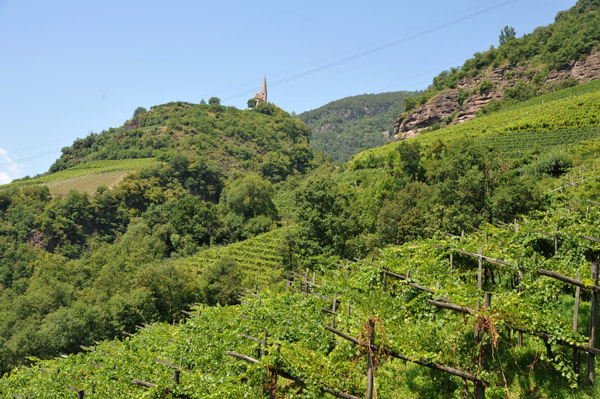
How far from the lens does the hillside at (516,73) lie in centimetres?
7256

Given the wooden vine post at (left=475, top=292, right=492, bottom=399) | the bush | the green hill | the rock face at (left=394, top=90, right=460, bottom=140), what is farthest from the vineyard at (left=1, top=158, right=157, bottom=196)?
the wooden vine post at (left=475, top=292, right=492, bottom=399)

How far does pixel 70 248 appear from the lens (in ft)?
213

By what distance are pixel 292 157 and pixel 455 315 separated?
99.4 meters

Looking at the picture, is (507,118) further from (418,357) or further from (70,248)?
(70,248)

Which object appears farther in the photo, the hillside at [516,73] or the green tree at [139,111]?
the green tree at [139,111]

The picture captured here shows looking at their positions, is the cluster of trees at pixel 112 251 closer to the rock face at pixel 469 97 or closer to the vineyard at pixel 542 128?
the vineyard at pixel 542 128

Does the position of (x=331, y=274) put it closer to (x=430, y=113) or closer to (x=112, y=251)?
(x=112, y=251)

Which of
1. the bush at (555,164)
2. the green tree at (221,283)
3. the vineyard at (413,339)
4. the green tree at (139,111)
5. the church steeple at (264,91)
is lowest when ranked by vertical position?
the green tree at (221,283)

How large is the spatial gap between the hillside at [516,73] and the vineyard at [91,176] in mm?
54804

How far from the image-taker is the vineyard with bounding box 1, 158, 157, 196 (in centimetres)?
7794

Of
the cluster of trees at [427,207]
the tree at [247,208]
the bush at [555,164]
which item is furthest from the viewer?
the tree at [247,208]

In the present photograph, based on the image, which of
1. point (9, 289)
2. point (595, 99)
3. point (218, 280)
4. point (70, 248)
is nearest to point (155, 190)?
point (70, 248)

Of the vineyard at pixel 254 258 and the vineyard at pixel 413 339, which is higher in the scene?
the vineyard at pixel 413 339

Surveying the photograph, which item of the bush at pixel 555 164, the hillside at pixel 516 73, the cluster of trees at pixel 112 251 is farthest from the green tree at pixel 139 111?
the bush at pixel 555 164
